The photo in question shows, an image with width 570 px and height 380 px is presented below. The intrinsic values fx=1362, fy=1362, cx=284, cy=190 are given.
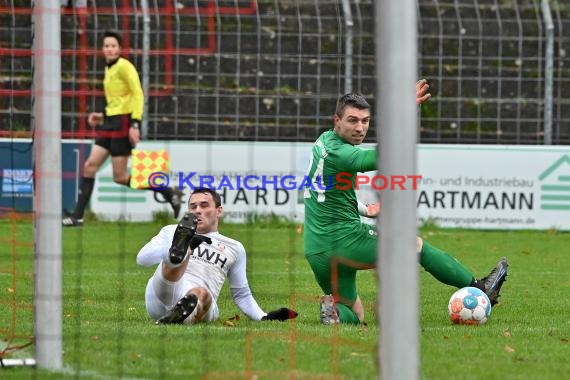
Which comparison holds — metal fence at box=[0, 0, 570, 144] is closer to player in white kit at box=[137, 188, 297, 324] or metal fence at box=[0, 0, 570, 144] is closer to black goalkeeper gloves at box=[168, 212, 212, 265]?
player in white kit at box=[137, 188, 297, 324]

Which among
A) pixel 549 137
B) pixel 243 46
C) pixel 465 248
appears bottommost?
pixel 465 248

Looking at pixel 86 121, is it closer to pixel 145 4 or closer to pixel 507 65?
pixel 145 4

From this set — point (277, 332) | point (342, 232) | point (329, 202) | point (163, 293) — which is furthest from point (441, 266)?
point (163, 293)

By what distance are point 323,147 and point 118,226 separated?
7925 millimetres

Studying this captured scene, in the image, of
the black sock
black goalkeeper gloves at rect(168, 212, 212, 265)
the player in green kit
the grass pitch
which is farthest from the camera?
the black sock

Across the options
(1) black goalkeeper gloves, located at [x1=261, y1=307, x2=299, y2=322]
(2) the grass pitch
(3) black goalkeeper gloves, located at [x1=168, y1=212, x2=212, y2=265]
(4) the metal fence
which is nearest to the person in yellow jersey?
(4) the metal fence

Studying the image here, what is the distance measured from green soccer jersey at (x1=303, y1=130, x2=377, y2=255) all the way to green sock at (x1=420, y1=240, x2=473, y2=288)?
450 millimetres

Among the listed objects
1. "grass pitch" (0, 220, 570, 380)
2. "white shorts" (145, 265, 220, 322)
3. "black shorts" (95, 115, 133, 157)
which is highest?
"black shorts" (95, 115, 133, 157)

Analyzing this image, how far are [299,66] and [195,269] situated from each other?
350 inches

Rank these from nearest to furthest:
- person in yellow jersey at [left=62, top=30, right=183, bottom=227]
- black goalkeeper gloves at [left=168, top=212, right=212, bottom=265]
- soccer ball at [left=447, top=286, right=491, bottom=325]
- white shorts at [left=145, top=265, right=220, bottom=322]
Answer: black goalkeeper gloves at [left=168, top=212, right=212, bottom=265] < white shorts at [left=145, top=265, right=220, bottom=322] < soccer ball at [left=447, top=286, right=491, bottom=325] < person in yellow jersey at [left=62, top=30, right=183, bottom=227]

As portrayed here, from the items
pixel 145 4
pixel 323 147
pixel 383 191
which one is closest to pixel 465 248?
pixel 145 4

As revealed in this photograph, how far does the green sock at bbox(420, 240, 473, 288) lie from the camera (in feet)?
27.3

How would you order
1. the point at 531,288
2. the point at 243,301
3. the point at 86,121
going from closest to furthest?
the point at 243,301 < the point at 531,288 < the point at 86,121

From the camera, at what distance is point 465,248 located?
559 inches
